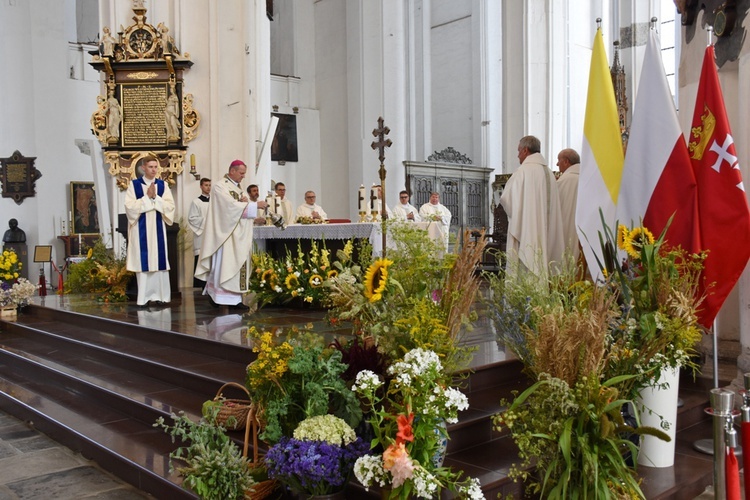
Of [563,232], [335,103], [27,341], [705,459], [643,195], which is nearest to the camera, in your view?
[705,459]

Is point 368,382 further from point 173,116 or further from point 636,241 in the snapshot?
point 173,116

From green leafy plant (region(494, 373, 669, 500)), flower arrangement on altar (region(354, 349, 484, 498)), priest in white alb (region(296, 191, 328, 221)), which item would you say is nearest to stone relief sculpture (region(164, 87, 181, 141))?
priest in white alb (region(296, 191, 328, 221))

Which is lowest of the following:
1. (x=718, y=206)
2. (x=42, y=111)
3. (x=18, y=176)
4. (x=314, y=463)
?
(x=314, y=463)

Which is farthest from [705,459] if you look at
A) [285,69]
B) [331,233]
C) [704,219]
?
[285,69]

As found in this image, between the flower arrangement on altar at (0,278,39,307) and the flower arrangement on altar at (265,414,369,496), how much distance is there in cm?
773

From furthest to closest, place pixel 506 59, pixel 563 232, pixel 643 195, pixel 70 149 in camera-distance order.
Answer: pixel 70 149 → pixel 506 59 → pixel 563 232 → pixel 643 195

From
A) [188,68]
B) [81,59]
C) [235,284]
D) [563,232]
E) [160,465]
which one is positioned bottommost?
[160,465]

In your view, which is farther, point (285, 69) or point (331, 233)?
point (285, 69)

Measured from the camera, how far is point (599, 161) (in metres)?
5.13

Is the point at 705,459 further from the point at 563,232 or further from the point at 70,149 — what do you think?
the point at 70,149

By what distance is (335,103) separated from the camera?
20.1 m

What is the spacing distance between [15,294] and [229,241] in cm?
330

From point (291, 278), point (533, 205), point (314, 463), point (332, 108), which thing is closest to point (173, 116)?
point (291, 278)

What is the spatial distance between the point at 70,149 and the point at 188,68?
8.40 metres
